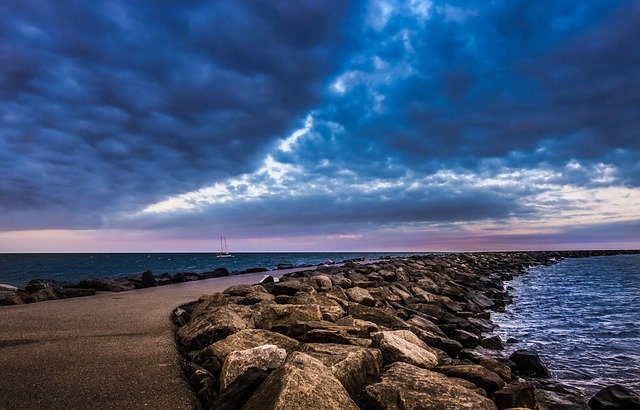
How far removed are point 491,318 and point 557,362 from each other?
5050 millimetres

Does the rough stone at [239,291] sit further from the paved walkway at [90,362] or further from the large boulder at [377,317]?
the large boulder at [377,317]

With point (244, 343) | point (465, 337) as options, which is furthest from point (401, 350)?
point (465, 337)

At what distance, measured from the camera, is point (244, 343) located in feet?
16.2

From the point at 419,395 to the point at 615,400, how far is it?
3.91 meters

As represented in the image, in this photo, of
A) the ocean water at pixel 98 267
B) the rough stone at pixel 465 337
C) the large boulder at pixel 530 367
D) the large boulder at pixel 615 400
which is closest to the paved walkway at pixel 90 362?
the large boulder at pixel 615 400

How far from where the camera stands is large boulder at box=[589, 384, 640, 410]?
541 centimetres

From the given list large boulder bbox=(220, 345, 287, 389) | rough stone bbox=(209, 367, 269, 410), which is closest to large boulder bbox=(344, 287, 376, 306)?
large boulder bbox=(220, 345, 287, 389)

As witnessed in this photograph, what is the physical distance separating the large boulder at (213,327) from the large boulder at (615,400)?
5.37 m

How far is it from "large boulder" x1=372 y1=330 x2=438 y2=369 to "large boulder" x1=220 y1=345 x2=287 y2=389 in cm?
152

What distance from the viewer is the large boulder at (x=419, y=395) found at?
368cm

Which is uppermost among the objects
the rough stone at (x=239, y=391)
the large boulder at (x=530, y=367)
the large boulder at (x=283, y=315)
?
the large boulder at (x=283, y=315)

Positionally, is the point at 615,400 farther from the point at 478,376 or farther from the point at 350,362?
the point at 350,362

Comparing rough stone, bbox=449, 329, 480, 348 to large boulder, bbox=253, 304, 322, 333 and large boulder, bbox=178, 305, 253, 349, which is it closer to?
large boulder, bbox=253, 304, 322, 333

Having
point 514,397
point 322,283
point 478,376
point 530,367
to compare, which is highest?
point 322,283
